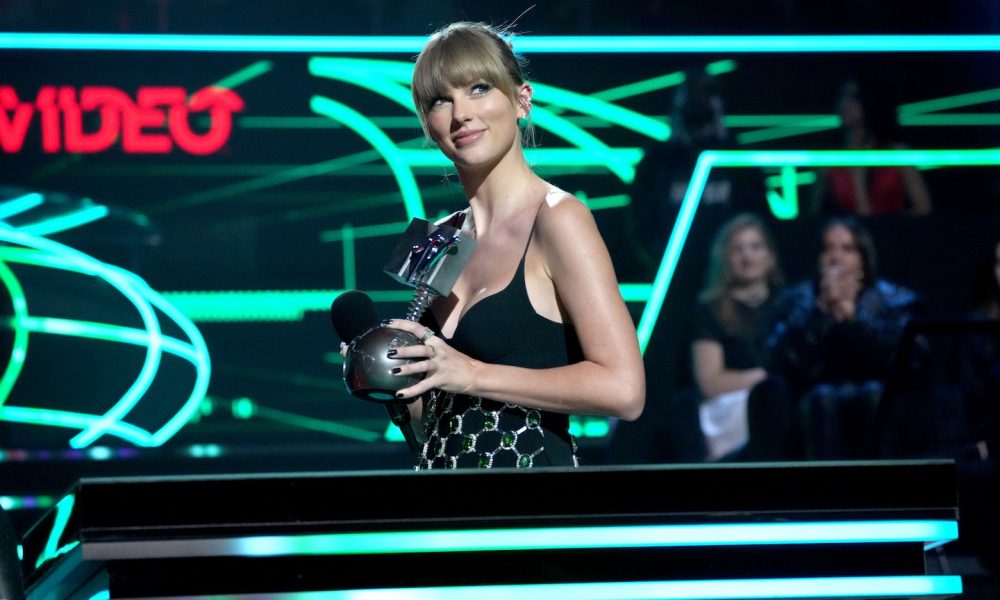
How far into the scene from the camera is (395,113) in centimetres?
557

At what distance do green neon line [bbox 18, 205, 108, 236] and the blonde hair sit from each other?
12.5 feet

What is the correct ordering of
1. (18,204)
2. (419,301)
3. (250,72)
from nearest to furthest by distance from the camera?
(419,301)
(18,204)
(250,72)

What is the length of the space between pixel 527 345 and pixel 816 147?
13.5 feet

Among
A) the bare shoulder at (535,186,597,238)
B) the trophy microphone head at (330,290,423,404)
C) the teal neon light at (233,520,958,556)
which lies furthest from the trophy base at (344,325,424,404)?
the bare shoulder at (535,186,597,238)

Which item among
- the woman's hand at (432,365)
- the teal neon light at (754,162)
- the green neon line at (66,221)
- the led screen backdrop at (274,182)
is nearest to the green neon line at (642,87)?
the led screen backdrop at (274,182)

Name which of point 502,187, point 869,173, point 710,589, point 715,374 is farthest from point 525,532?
point 869,173

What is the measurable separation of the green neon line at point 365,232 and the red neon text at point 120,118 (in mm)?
661

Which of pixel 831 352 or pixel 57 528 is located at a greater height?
pixel 831 352

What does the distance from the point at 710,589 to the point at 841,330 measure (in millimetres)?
4193

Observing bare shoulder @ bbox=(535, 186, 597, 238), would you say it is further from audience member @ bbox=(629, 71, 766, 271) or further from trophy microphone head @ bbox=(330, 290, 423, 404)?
audience member @ bbox=(629, 71, 766, 271)

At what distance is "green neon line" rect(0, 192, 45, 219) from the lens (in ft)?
17.3

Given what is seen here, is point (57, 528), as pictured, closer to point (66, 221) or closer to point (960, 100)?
point (66, 221)

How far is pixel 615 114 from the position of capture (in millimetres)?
5609

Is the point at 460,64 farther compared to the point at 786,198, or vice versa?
the point at 786,198
